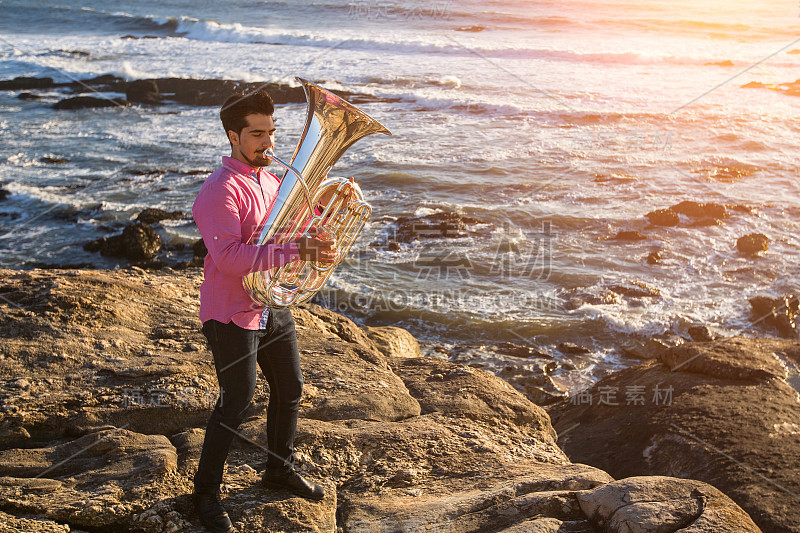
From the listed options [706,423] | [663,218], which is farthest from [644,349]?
[663,218]

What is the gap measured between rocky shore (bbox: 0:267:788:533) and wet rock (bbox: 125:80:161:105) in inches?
686

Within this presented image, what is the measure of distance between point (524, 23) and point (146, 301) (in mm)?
37078

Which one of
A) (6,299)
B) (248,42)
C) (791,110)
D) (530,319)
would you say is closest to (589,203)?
(530,319)

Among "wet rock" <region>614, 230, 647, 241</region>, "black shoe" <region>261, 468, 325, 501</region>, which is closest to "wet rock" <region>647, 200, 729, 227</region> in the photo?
"wet rock" <region>614, 230, 647, 241</region>

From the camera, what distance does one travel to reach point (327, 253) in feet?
9.32

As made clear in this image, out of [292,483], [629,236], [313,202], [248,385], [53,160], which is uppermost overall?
[313,202]

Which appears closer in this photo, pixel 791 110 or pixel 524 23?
pixel 791 110

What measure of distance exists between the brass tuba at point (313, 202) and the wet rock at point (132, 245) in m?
7.50

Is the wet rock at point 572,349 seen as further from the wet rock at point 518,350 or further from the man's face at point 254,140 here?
the man's face at point 254,140

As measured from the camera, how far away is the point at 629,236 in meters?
10.9

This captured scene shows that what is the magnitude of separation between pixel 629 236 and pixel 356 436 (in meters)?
8.06

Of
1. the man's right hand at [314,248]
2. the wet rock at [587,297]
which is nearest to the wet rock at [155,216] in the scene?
the wet rock at [587,297]

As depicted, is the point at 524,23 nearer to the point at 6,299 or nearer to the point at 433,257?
the point at 433,257

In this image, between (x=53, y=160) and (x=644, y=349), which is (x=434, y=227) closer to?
(x=644, y=349)
